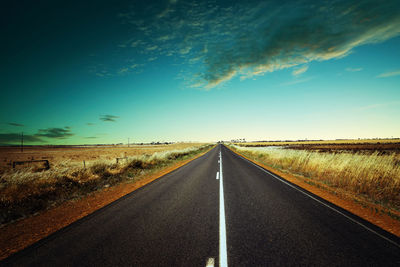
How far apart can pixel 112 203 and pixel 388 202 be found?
9070 mm

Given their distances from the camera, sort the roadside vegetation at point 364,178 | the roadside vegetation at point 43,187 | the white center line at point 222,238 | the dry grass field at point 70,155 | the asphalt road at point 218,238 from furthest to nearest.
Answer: the dry grass field at point 70,155 → the roadside vegetation at point 364,178 → the roadside vegetation at point 43,187 → the asphalt road at point 218,238 → the white center line at point 222,238

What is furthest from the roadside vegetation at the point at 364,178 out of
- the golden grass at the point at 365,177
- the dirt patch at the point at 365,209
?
the dirt patch at the point at 365,209

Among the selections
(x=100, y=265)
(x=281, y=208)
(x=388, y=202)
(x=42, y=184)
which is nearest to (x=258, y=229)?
(x=281, y=208)

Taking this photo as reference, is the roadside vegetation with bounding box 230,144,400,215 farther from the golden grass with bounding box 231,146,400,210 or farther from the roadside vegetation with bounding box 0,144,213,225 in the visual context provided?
the roadside vegetation with bounding box 0,144,213,225

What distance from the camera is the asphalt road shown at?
256 cm

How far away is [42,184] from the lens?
6.58 meters

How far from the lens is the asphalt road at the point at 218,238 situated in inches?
101

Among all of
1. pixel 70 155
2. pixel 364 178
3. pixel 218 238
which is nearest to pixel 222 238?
pixel 218 238

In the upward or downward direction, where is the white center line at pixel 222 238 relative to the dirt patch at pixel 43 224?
upward

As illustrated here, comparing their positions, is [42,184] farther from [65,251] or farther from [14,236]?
[65,251]

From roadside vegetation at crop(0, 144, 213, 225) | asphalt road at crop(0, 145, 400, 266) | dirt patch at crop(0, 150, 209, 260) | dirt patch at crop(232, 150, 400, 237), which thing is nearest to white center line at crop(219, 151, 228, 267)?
asphalt road at crop(0, 145, 400, 266)

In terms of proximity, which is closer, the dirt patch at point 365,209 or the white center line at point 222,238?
the white center line at point 222,238

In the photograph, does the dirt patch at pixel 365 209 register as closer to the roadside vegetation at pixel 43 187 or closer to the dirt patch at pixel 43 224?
the dirt patch at pixel 43 224

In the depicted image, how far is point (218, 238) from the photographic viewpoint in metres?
3.13
